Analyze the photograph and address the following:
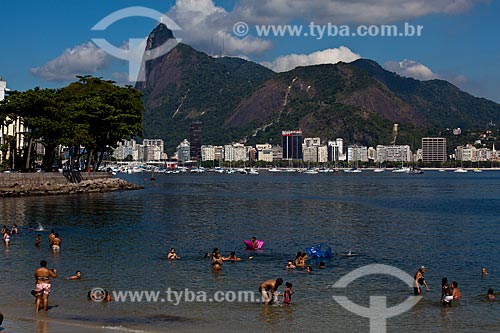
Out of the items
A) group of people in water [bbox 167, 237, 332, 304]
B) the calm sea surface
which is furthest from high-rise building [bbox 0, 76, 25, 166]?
group of people in water [bbox 167, 237, 332, 304]

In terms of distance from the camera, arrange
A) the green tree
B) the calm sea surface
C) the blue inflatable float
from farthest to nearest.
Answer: the green tree → the blue inflatable float → the calm sea surface

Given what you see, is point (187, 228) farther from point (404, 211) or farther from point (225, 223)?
point (404, 211)

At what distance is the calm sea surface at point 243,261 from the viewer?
2547 cm

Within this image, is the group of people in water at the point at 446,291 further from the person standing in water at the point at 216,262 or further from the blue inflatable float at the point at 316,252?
the person standing in water at the point at 216,262

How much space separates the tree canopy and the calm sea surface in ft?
48.7

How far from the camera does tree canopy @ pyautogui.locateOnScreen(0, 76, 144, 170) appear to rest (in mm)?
90125

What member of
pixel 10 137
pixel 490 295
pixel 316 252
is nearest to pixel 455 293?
pixel 490 295

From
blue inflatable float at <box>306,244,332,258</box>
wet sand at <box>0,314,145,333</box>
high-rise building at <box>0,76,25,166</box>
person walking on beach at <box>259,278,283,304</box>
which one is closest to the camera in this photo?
wet sand at <box>0,314,145,333</box>

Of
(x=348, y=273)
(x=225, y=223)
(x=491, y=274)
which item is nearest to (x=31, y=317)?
(x=348, y=273)

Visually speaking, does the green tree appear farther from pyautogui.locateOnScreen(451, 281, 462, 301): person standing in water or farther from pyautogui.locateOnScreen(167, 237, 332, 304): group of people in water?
pyautogui.locateOnScreen(451, 281, 462, 301): person standing in water

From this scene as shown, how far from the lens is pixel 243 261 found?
3912cm

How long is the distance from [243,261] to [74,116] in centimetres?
6515

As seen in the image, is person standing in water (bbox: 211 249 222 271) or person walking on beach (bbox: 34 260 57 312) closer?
person walking on beach (bbox: 34 260 57 312)

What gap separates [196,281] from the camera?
107ft
